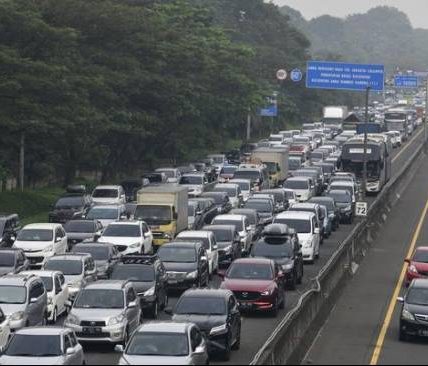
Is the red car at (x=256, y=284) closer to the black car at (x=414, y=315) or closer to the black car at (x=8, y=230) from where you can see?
the black car at (x=414, y=315)

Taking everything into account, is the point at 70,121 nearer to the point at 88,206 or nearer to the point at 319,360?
the point at 88,206

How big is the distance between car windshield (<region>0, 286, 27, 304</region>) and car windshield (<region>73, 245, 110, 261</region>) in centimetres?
917

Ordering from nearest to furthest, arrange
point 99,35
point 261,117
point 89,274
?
1. point 89,274
2. point 99,35
3. point 261,117

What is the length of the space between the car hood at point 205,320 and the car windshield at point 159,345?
3.88 m

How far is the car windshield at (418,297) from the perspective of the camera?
3484cm

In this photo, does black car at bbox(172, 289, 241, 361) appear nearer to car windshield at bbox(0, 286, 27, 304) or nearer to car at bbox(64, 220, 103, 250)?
car windshield at bbox(0, 286, 27, 304)

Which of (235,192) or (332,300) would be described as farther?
(235,192)

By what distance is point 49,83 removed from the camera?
6962 cm

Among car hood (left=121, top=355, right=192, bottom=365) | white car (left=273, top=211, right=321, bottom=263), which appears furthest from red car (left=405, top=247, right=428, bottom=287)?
car hood (left=121, top=355, right=192, bottom=365)

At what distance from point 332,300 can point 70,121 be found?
113 ft

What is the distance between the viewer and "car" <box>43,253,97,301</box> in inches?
1516

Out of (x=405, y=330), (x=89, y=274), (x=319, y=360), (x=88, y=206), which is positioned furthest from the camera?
(x=88, y=206)

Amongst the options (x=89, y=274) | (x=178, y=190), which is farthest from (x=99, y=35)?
(x=89, y=274)

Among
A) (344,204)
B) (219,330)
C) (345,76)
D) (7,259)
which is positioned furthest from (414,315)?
(345,76)
